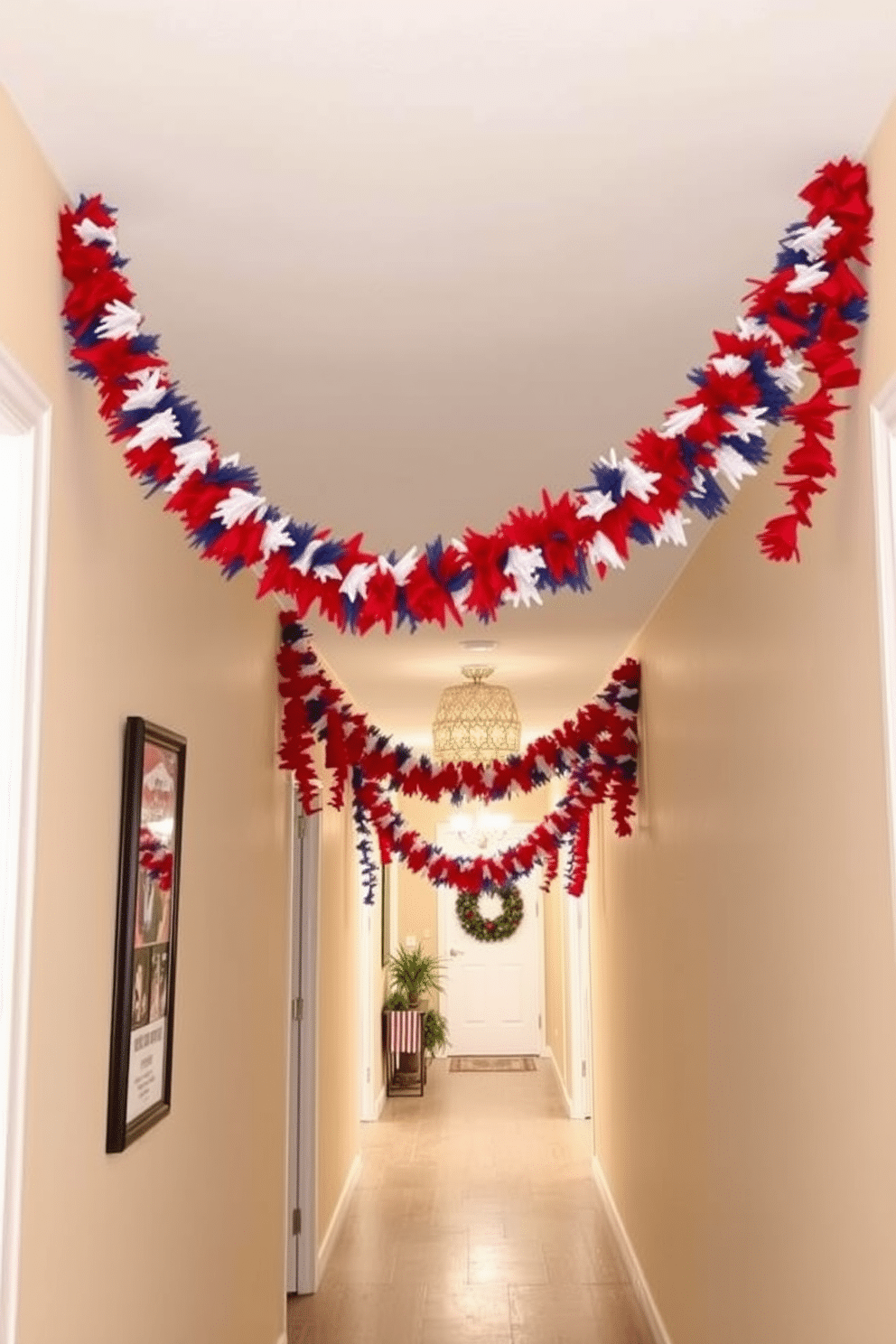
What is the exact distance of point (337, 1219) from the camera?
580 centimetres

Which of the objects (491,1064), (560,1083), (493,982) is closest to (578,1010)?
(560,1083)

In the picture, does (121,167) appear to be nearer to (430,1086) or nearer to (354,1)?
(354,1)

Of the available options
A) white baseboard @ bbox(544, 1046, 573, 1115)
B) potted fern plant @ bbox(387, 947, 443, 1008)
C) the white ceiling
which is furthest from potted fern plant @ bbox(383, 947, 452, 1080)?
the white ceiling

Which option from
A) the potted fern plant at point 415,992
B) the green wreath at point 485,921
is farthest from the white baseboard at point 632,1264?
the green wreath at point 485,921

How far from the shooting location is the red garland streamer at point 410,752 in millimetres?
4180

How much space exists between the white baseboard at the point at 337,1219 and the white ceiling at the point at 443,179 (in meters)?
3.87

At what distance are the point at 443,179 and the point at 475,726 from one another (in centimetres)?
335

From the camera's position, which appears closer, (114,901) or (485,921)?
(114,901)

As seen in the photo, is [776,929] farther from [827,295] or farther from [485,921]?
[485,921]

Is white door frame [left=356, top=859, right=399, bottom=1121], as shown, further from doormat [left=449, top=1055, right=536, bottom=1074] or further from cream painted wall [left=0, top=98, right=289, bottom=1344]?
cream painted wall [left=0, top=98, right=289, bottom=1344]

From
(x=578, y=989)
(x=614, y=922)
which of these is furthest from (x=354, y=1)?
(x=578, y=989)

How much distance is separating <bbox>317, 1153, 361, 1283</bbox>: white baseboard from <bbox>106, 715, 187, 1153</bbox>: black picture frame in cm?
309

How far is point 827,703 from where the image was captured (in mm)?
2082

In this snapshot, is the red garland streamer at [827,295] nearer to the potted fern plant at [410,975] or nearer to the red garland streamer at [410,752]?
the red garland streamer at [410,752]
